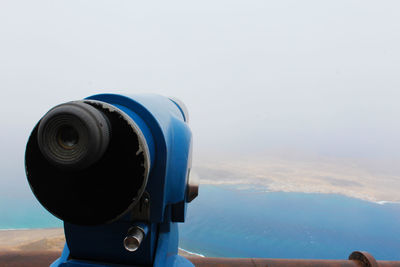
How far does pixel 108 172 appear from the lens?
1.91 feet

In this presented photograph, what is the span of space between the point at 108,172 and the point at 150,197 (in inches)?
5.7

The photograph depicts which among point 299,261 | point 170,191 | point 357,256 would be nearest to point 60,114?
point 170,191

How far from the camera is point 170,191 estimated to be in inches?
29.4

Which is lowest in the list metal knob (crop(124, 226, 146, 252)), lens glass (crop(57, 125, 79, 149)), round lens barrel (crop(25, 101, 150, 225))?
metal knob (crop(124, 226, 146, 252))

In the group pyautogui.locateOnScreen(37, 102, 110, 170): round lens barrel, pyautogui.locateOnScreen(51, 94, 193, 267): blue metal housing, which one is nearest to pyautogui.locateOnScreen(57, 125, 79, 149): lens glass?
pyautogui.locateOnScreen(37, 102, 110, 170): round lens barrel

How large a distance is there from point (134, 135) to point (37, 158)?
24 centimetres

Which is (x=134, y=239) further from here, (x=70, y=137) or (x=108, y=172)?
(x=70, y=137)

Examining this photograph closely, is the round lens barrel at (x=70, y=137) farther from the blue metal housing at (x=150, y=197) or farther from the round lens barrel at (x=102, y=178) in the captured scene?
the blue metal housing at (x=150, y=197)

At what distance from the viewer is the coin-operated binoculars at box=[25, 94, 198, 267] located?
50 centimetres

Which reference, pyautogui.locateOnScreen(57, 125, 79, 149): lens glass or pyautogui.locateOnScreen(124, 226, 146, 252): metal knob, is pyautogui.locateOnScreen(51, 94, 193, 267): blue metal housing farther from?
pyautogui.locateOnScreen(57, 125, 79, 149): lens glass

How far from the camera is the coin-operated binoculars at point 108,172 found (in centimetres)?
50

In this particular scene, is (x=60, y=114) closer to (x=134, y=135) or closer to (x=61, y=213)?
(x=134, y=135)

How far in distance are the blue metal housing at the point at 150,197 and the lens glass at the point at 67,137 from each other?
154 millimetres

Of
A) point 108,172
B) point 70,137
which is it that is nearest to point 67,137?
point 70,137
